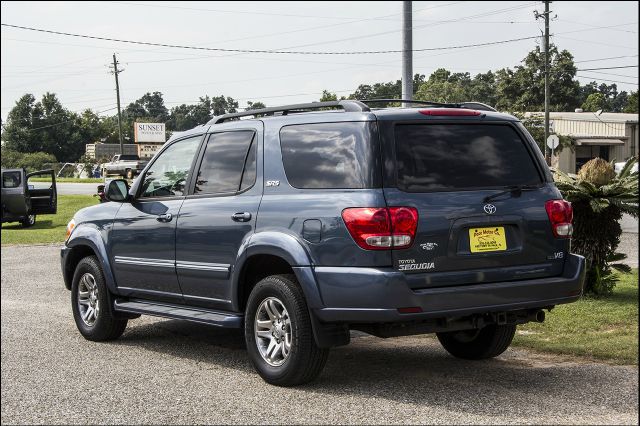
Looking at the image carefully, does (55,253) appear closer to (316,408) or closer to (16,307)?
(16,307)

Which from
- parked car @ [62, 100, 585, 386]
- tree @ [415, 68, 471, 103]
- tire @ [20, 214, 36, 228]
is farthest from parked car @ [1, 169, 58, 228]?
tree @ [415, 68, 471, 103]

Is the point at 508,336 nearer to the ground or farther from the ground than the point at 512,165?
nearer to the ground

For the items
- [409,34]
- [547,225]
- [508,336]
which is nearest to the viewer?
[547,225]

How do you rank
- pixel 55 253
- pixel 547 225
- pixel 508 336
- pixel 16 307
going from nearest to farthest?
pixel 547 225
pixel 508 336
pixel 16 307
pixel 55 253

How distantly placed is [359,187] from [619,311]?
4.26m

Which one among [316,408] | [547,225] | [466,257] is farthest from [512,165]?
[316,408]

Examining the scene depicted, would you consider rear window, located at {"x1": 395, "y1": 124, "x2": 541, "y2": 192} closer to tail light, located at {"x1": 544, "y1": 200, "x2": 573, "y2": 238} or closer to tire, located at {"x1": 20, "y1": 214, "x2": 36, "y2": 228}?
tail light, located at {"x1": 544, "y1": 200, "x2": 573, "y2": 238}

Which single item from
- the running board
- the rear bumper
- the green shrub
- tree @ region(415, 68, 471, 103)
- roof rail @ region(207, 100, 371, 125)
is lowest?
the running board

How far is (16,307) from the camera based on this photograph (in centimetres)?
1023

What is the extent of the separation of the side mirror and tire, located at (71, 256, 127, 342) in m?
0.75

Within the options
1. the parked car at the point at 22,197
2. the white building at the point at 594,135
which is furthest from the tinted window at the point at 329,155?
the white building at the point at 594,135

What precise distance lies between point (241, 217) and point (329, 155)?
880mm

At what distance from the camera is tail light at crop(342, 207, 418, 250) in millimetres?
5621

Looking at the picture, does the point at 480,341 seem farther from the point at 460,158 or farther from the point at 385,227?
the point at 385,227
